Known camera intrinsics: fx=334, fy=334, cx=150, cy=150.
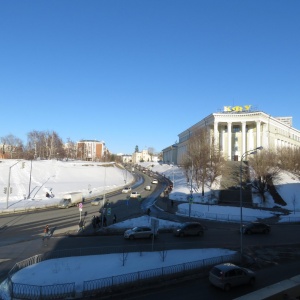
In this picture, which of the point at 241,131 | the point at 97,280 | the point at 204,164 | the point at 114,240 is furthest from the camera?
the point at 241,131

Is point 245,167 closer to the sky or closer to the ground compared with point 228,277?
closer to the sky

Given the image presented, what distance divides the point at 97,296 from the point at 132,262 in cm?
536

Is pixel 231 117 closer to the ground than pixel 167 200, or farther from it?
farther from it

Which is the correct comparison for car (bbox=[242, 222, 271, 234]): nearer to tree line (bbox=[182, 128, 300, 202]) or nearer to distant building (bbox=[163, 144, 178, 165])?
tree line (bbox=[182, 128, 300, 202])

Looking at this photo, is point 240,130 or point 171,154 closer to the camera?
point 240,130

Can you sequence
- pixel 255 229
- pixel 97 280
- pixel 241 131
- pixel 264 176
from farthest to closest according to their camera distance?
pixel 241 131 < pixel 264 176 < pixel 255 229 < pixel 97 280

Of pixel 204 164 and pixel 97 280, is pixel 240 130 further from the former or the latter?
pixel 97 280

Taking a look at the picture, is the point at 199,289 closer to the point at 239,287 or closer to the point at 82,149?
the point at 239,287

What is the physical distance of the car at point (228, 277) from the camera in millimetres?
17156

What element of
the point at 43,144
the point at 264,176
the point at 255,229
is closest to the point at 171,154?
the point at 43,144

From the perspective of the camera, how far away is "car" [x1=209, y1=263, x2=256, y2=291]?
675 inches

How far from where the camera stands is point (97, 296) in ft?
50.8

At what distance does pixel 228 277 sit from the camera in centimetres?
1725

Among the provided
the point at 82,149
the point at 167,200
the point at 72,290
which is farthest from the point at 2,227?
the point at 82,149
